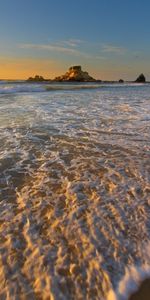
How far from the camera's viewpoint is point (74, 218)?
3189 millimetres

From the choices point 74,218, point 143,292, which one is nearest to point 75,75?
point 74,218

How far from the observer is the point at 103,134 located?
6953mm

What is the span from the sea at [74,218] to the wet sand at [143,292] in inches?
1.6

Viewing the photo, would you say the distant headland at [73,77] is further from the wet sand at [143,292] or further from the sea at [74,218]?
the wet sand at [143,292]

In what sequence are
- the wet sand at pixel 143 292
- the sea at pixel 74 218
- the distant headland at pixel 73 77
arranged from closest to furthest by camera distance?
the wet sand at pixel 143 292
the sea at pixel 74 218
the distant headland at pixel 73 77

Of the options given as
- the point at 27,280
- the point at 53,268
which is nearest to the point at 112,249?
the point at 53,268

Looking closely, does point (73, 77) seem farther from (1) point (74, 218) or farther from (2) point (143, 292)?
(2) point (143, 292)

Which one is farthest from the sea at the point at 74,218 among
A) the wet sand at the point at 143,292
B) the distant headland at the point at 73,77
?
the distant headland at the point at 73,77

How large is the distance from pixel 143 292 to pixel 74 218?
1185mm

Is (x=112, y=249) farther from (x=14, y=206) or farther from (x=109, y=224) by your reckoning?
(x=14, y=206)

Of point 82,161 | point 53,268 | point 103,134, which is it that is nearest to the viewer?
point 53,268

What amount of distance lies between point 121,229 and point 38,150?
317 cm

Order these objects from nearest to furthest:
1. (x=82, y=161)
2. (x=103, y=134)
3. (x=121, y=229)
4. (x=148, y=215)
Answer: (x=121, y=229)
(x=148, y=215)
(x=82, y=161)
(x=103, y=134)

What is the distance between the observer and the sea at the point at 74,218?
7.55ft
